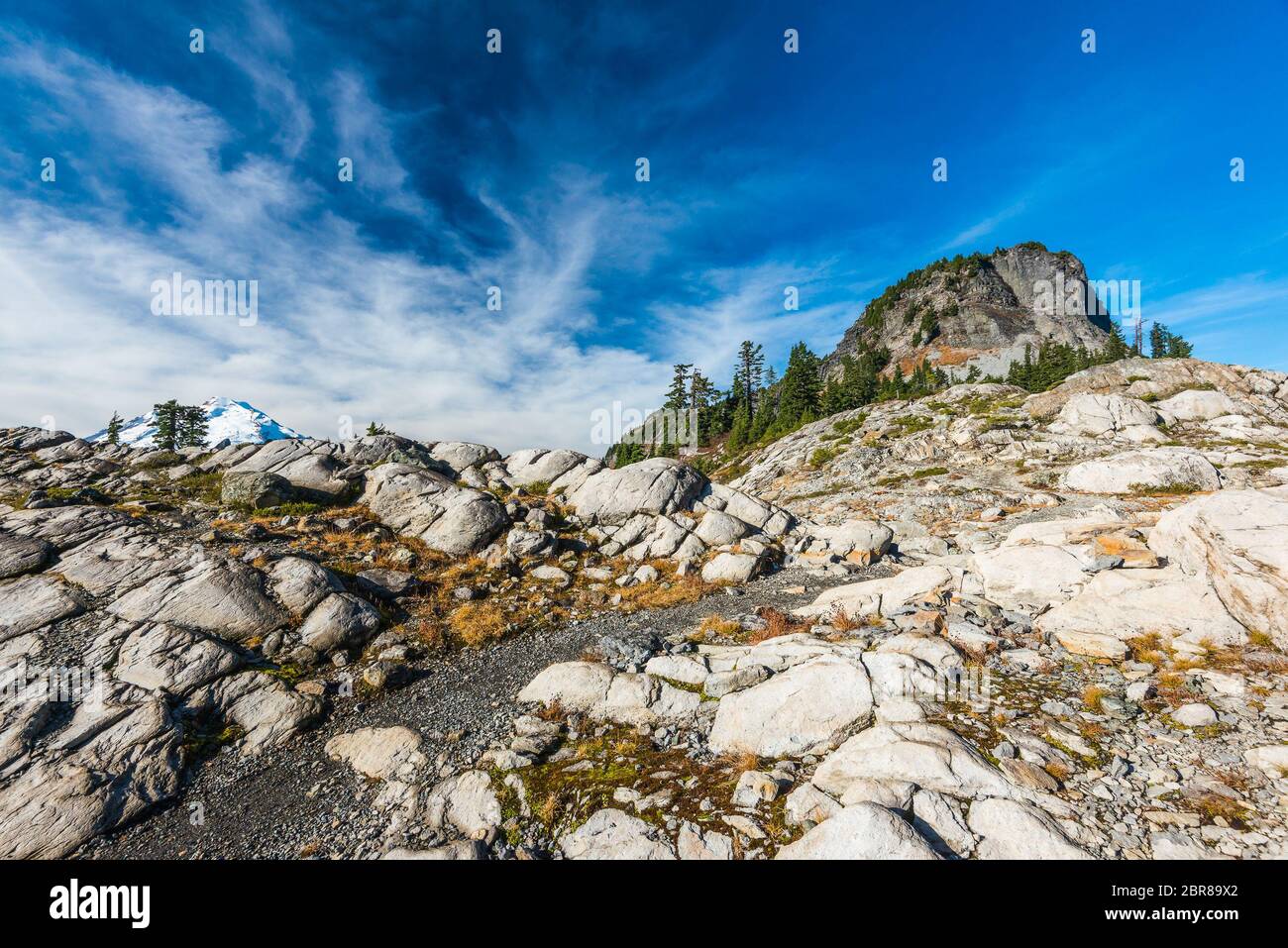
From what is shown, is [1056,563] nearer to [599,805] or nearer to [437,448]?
[599,805]

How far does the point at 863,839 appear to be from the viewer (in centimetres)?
615

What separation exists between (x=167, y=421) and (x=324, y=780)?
99.4 m

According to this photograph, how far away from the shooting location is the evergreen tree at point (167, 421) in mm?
73312

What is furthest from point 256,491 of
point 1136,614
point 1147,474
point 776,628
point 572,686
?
point 1147,474

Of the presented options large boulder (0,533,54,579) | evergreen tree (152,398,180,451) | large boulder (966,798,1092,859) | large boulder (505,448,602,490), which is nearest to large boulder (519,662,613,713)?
large boulder (966,798,1092,859)

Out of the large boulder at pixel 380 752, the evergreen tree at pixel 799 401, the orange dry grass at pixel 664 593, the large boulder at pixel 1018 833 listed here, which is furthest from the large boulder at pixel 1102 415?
the large boulder at pixel 380 752

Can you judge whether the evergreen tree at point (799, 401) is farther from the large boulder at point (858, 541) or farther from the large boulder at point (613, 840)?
the large boulder at point (613, 840)

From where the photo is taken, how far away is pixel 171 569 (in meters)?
16.1

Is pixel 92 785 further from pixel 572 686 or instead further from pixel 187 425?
pixel 187 425

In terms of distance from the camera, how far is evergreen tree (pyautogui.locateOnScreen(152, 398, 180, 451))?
73.3 m
